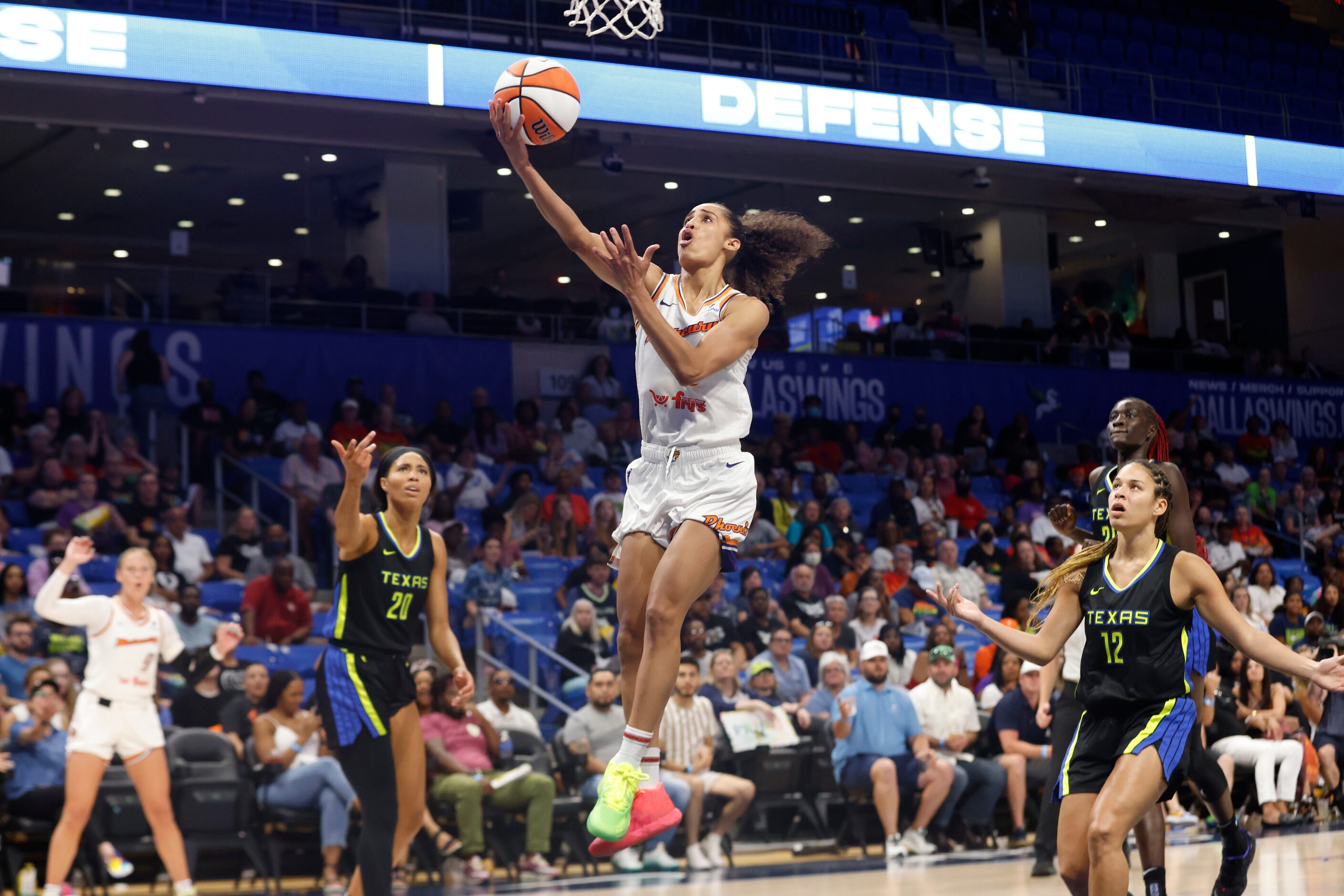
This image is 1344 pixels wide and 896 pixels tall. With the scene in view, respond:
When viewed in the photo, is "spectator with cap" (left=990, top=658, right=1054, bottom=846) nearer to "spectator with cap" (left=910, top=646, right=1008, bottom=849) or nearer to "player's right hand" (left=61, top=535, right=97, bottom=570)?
"spectator with cap" (left=910, top=646, right=1008, bottom=849)

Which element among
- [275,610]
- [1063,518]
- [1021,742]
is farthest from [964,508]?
[1063,518]

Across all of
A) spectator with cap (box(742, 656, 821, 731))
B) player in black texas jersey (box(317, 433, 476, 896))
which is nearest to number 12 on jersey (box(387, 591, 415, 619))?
player in black texas jersey (box(317, 433, 476, 896))

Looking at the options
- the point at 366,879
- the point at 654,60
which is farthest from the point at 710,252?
the point at 654,60

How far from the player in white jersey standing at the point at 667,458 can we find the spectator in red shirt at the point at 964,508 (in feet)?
35.2

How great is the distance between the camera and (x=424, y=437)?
13984 millimetres

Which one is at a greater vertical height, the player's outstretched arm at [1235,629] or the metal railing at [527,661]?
the player's outstretched arm at [1235,629]

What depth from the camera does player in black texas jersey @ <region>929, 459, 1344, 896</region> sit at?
5062mm

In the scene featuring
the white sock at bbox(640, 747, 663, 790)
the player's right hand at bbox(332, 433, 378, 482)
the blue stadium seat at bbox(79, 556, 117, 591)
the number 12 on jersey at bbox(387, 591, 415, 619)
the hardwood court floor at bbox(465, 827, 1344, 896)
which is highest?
the player's right hand at bbox(332, 433, 378, 482)

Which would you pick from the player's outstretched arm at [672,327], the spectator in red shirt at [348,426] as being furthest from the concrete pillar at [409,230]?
the player's outstretched arm at [672,327]

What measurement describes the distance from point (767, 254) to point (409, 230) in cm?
1236

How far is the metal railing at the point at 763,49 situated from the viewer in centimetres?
1367

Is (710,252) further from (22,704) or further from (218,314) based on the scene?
(218,314)

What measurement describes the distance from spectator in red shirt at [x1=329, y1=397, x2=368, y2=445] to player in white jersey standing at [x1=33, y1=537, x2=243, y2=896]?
4.91 meters

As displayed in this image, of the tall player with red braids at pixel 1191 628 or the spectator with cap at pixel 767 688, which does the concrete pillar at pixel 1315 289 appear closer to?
the spectator with cap at pixel 767 688
